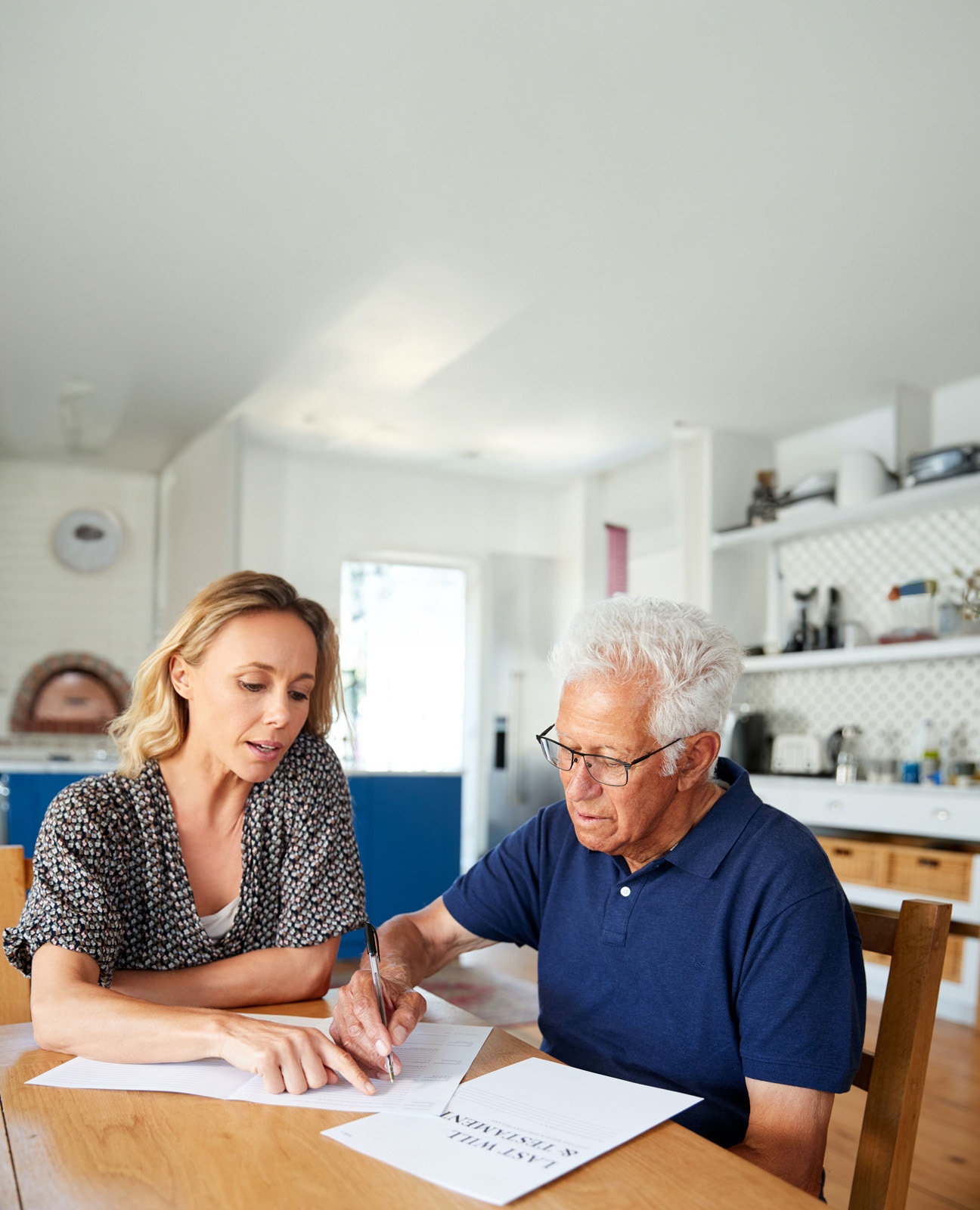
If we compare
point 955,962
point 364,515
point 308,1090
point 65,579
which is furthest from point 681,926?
point 65,579

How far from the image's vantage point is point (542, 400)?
5.83 metres

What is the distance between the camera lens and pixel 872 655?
16.4 feet

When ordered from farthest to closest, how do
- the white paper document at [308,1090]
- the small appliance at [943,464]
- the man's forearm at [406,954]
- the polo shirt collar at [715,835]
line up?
the small appliance at [943,464] → the man's forearm at [406,954] → the polo shirt collar at [715,835] → the white paper document at [308,1090]

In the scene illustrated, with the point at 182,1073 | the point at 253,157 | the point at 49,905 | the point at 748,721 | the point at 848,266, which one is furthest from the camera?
the point at 748,721

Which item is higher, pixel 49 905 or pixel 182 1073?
pixel 49 905

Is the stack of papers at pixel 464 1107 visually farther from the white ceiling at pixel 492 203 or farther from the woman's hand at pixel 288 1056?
the white ceiling at pixel 492 203

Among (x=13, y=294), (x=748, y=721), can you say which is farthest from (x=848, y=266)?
(x=13, y=294)

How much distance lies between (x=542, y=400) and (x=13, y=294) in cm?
274

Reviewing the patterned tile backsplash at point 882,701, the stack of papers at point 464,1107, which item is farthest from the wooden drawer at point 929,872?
the stack of papers at point 464,1107

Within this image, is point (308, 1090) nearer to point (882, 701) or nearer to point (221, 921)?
point (221, 921)

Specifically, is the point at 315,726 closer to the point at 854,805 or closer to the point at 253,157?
the point at 253,157

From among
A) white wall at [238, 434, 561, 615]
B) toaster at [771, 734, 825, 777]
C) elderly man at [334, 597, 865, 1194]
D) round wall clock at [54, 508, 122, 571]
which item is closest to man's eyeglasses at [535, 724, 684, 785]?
elderly man at [334, 597, 865, 1194]

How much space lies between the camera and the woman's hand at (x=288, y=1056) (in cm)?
105

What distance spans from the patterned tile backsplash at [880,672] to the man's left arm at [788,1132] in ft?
13.5
